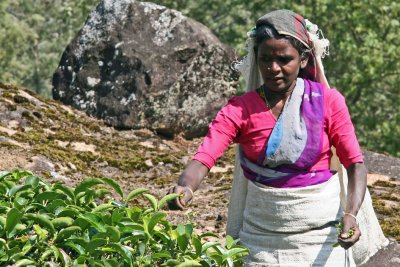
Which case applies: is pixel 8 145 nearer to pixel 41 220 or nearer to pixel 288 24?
pixel 288 24

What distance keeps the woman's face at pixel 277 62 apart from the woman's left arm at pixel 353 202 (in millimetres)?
517

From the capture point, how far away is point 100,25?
36.9 feet

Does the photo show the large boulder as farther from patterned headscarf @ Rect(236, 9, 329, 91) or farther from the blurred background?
the blurred background

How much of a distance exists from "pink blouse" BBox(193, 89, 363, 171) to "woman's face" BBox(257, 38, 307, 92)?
0.14m

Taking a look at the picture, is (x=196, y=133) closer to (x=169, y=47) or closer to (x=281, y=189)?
(x=169, y=47)

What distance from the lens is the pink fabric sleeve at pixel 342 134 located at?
186 inches

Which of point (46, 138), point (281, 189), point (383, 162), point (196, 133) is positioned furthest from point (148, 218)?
point (196, 133)

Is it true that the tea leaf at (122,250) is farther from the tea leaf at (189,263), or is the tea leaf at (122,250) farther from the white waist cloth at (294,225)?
the white waist cloth at (294,225)

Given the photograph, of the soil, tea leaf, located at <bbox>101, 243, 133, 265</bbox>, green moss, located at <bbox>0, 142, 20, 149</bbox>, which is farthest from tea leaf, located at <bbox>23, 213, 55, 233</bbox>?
green moss, located at <bbox>0, 142, 20, 149</bbox>

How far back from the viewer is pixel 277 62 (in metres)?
4.68

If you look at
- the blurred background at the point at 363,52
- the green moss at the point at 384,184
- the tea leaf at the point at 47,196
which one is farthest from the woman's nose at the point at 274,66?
the blurred background at the point at 363,52

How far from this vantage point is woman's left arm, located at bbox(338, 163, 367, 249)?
441cm

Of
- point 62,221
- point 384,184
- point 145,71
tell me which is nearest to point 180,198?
point 62,221

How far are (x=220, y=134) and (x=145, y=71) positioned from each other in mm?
6141
